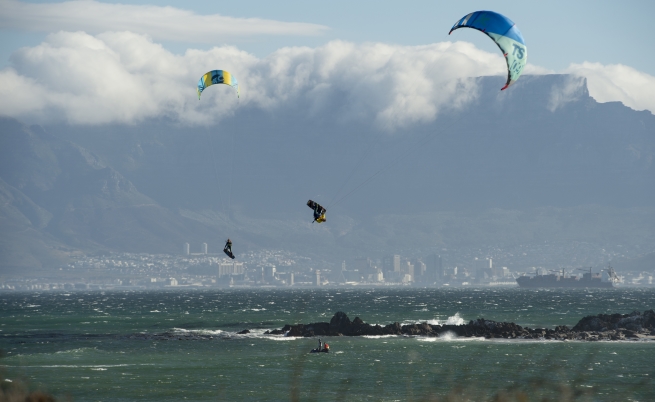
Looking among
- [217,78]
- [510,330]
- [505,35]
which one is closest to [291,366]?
[217,78]

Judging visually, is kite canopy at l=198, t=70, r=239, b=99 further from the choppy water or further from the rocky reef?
the rocky reef

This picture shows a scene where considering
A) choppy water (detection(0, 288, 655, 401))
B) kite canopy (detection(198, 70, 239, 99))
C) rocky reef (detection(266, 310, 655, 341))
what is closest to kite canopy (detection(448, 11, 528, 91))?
choppy water (detection(0, 288, 655, 401))

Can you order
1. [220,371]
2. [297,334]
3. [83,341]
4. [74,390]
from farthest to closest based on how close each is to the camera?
[297,334]
[83,341]
[220,371]
[74,390]

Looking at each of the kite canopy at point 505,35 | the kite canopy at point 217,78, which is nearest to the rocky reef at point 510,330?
the kite canopy at point 217,78

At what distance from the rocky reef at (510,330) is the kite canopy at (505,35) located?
180 feet

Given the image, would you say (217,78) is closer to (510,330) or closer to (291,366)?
(291,366)

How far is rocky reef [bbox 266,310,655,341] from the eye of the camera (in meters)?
88.4

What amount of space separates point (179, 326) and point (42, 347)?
3529 cm

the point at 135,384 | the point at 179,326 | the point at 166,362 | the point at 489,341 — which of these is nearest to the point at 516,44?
the point at 135,384

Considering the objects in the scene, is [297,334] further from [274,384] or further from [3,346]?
[274,384]

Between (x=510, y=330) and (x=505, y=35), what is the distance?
59725mm

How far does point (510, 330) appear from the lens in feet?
300

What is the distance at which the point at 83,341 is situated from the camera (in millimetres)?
88750

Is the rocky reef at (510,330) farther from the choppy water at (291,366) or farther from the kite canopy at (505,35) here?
the kite canopy at (505,35)
